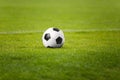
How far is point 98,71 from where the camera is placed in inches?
442

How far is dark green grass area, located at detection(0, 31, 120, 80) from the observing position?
1077 cm

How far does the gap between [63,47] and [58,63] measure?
12.1 feet

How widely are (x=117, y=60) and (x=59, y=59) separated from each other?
161cm

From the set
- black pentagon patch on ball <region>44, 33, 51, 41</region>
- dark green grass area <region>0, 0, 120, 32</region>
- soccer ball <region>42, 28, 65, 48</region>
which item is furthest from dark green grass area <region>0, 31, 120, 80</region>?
dark green grass area <region>0, 0, 120, 32</region>

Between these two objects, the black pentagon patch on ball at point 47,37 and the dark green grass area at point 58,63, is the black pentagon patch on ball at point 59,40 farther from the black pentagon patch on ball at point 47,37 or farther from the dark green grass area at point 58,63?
the dark green grass area at point 58,63

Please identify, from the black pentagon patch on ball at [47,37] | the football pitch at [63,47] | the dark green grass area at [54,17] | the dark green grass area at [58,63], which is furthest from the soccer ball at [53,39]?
the dark green grass area at [54,17]

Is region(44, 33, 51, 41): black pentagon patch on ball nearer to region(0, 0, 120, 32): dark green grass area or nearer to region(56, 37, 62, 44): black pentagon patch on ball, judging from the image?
region(56, 37, 62, 44): black pentagon patch on ball

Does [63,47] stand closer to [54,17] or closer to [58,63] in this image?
[58,63]

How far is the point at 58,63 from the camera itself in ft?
39.2

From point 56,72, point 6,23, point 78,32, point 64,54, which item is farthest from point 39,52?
point 6,23

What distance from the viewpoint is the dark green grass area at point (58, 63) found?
35.3 ft

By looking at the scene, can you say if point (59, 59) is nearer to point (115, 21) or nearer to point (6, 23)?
point (6, 23)

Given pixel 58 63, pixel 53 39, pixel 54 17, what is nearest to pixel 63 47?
pixel 53 39

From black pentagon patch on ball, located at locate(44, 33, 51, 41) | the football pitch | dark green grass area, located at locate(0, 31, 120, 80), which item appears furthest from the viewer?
black pentagon patch on ball, located at locate(44, 33, 51, 41)
